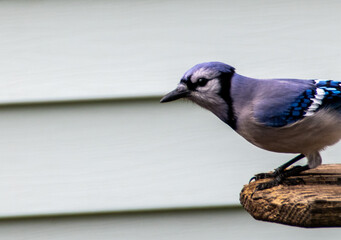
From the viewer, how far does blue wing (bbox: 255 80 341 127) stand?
1.56 metres

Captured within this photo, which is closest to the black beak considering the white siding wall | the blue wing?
the blue wing

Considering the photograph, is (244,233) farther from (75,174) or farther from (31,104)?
(31,104)

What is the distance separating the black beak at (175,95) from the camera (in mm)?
1585

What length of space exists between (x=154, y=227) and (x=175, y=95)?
57cm

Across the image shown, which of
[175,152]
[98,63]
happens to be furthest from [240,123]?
[98,63]

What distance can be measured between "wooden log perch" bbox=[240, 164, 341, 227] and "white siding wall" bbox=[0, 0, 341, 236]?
0.44 meters

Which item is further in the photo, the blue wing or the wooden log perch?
the blue wing

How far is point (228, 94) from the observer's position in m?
1.62

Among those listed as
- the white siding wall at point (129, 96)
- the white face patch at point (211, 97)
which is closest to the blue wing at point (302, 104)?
the white face patch at point (211, 97)

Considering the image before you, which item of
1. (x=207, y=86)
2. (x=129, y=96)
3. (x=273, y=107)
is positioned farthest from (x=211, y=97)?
(x=129, y=96)

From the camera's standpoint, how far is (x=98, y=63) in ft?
6.55

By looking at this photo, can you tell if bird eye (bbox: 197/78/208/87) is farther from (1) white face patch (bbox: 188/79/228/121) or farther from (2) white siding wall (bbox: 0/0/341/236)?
(2) white siding wall (bbox: 0/0/341/236)

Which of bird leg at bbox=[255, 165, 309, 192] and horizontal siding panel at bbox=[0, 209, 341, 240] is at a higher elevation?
bird leg at bbox=[255, 165, 309, 192]

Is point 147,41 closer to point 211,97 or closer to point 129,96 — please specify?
point 129,96
